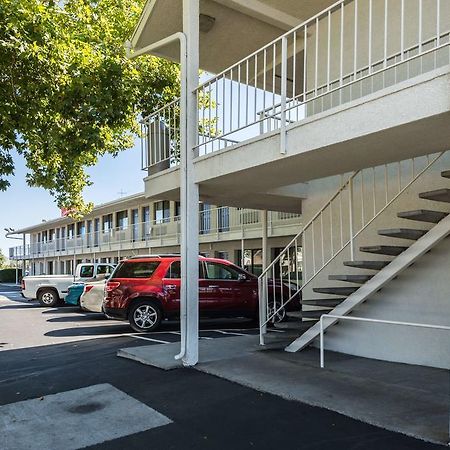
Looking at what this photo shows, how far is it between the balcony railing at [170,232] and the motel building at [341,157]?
755cm

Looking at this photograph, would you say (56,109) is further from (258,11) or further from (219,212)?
(219,212)

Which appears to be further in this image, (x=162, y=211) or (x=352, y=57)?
(x=162, y=211)

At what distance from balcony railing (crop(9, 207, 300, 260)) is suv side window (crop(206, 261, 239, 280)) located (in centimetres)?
481

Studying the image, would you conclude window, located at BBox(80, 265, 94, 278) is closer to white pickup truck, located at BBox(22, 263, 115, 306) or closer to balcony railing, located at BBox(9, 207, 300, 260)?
white pickup truck, located at BBox(22, 263, 115, 306)

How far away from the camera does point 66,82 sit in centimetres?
870

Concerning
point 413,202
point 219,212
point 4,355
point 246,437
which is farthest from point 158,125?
point 219,212

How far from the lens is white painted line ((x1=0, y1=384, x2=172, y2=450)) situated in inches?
161

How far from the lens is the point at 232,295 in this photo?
11.6 m

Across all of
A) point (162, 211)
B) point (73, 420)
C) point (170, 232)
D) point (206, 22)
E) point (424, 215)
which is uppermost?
point (206, 22)

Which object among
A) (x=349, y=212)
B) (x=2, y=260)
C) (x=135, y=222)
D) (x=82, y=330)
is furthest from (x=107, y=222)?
(x=2, y=260)

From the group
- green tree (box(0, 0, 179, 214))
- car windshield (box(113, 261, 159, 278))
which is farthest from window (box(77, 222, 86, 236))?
car windshield (box(113, 261, 159, 278))

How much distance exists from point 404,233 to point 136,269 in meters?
7.14

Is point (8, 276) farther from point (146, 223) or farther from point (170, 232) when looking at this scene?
point (170, 232)

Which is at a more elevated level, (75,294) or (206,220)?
(206,220)
